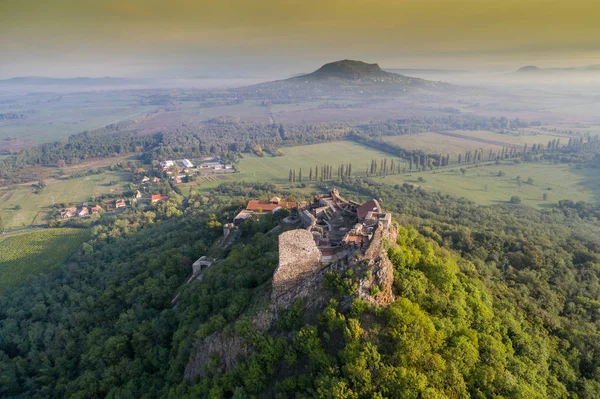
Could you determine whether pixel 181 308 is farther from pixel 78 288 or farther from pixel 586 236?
pixel 586 236

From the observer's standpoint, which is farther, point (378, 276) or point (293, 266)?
point (293, 266)

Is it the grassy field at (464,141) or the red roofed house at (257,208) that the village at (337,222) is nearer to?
the red roofed house at (257,208)

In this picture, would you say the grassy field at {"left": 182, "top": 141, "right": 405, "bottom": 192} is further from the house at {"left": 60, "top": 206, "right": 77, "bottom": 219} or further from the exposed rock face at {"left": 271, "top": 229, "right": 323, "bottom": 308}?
the exposed rock face at {"left": 271, "top": 229, "right": 323, "bottom": 308}

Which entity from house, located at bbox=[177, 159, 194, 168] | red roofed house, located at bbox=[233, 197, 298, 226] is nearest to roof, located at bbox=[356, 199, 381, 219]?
red roofed house, located at bbox=[233, 197, 298, 226]

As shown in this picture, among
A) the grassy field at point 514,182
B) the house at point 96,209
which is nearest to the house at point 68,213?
the house at point 96,209

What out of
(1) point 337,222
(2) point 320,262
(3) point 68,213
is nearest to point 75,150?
(3) point 68,213

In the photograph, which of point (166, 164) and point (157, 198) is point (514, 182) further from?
point (166, 164)
